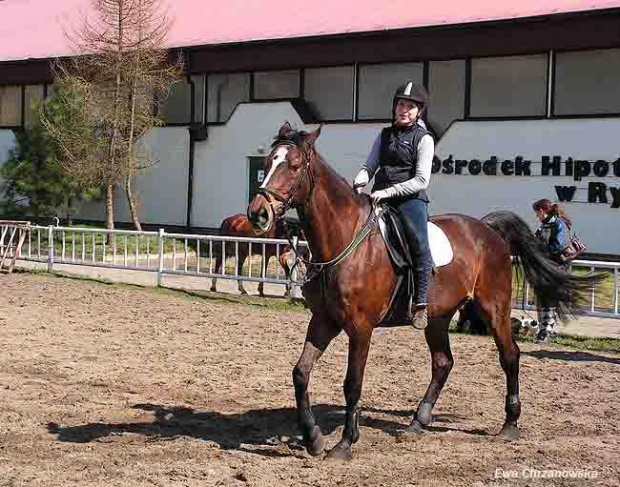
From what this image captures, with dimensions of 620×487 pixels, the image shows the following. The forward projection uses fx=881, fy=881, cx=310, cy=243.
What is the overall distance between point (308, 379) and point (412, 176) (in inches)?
68.0

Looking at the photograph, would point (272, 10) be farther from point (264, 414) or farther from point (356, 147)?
point (264, 414)

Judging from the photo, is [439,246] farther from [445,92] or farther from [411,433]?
[445,92]

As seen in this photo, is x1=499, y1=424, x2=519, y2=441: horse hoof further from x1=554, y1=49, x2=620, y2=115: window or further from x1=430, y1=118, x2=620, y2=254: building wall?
x1=554, y1=49, x2=620, y2=115: window

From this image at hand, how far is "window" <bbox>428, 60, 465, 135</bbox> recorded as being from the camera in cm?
2145

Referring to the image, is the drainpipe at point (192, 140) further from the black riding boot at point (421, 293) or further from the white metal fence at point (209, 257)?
the black riding boot at point (421, 293)

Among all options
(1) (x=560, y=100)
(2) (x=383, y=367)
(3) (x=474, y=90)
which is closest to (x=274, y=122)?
(3) (x=474, y=90)

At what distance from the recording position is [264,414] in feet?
24.8

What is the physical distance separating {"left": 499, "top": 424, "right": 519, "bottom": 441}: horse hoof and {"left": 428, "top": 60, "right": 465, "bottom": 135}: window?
15217 millimetres

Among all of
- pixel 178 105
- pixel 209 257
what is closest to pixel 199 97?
pixel 178 105

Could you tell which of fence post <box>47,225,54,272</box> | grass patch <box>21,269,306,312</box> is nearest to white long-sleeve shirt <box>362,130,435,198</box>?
grass patch <box>21,269,306,312</box>

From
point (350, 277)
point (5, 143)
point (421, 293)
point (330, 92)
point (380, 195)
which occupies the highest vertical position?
point (330, 92)

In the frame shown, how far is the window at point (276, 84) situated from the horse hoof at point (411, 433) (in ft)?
59.4

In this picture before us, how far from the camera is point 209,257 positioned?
55.1 ft

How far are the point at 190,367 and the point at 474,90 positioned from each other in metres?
13.7
